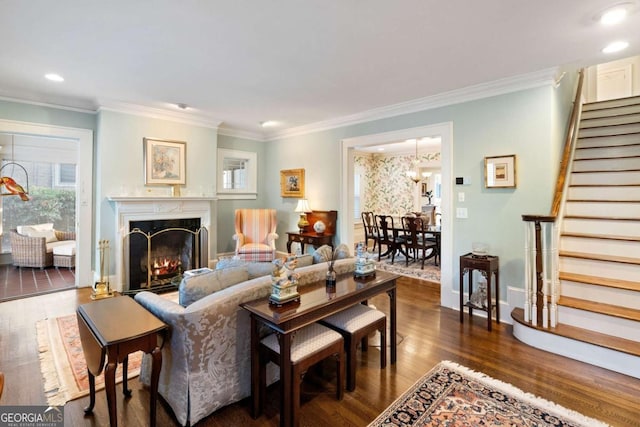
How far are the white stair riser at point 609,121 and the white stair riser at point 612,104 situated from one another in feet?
1.24

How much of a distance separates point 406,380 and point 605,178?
3789mm

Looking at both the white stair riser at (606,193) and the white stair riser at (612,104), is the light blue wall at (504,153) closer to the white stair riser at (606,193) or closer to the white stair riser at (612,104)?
the white stair riser at (606,193)

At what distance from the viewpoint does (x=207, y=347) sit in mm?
1848

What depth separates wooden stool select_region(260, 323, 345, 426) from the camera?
1788 mm

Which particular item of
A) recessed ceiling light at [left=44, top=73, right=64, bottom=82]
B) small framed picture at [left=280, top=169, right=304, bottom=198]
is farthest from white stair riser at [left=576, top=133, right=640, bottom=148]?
recessed ceiling light at [left=44, top=73, right=64, bottom=82]

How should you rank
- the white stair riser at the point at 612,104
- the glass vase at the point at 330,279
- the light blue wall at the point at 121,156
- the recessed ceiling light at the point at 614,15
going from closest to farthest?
the recessed ceiling light at the point at 614,15, the glass vase at the point at 330,279, the light blue wall at the point at 121,156, the white stair riser at the point at 612,104

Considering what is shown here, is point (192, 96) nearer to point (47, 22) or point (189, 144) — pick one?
point (189, 144)

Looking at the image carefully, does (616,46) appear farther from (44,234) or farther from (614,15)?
(44,234)

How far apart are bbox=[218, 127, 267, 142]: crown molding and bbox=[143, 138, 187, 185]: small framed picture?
1.01 m

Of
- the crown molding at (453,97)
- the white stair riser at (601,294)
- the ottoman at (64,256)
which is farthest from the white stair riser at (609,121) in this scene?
the ottoman at (64,256)

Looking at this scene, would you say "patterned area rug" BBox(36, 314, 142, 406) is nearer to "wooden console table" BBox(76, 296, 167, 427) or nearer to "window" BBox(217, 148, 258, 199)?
"wooden console table" BBox(76, 296, 167, 427)

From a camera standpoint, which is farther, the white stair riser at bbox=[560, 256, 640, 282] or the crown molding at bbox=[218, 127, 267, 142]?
the crown molding at bbox=[218, 127, 267, 142]

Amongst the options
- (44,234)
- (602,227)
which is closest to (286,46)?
(602,227)

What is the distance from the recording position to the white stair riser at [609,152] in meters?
4.05
